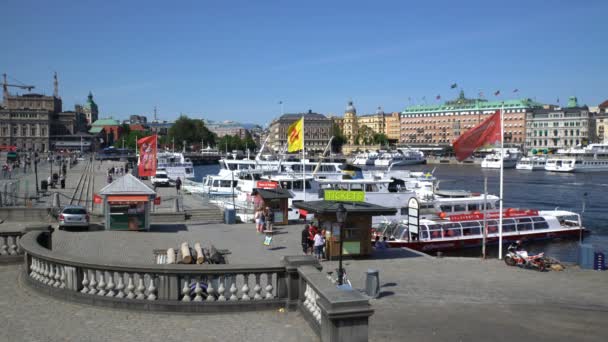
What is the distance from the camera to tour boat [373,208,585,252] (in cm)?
3422

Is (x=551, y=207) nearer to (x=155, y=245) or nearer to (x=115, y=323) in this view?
(x=155, y=245)

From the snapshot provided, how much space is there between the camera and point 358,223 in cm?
2131

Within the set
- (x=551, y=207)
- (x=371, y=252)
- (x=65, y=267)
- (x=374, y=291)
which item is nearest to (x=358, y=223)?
(x=371, y=252)

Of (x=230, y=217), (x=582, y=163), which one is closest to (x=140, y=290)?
(x=230, y=217)

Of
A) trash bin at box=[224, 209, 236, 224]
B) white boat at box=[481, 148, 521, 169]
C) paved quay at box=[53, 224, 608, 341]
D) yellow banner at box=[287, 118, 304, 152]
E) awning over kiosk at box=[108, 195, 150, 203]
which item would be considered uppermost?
yellow banner at box=[287, 118, 304, 152]

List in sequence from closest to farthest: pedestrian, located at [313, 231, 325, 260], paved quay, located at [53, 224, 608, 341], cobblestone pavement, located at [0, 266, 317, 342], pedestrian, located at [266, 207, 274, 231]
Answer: cobblestone pavement, located at [0, 266, 317, 342] → paved quay, located at [53, 224, 608, 341] → pedestrian, located at [313, 231, 325, 260] → pedestrian, located at [266, 207, 274, 231]

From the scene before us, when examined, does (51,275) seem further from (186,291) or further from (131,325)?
(186,291)

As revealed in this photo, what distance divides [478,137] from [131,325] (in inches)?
756

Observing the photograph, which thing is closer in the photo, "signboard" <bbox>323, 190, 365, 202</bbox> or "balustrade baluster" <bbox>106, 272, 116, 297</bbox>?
"balustrade baluster" <bbox>106, 272, 116, 297</bbox>

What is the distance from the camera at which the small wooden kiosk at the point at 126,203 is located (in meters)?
26.2

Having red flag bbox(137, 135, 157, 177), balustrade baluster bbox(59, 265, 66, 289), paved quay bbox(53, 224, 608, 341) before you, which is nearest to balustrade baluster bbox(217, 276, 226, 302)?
paved quay bbox(53, 224, 608, 341)

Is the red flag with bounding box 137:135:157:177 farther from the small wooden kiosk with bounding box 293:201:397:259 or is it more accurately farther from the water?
the water

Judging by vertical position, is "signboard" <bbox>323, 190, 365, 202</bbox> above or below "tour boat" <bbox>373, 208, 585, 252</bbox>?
above

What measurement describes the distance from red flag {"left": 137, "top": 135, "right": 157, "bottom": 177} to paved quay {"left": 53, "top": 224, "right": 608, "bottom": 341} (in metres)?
5.83
